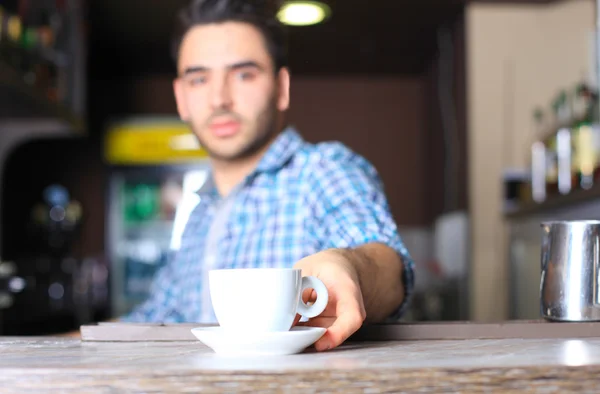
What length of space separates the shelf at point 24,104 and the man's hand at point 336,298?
1.60m

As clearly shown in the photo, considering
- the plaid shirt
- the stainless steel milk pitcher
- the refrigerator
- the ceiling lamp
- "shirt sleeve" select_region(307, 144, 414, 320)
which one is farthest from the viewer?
the refrigerator

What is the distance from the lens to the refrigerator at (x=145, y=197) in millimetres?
4188

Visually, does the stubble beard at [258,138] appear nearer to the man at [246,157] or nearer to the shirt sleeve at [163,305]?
the man at [246,157]

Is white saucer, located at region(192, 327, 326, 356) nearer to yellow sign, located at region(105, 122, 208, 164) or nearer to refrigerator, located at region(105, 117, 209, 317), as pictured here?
refrigerator, located at region(105, 117, 209, 317)

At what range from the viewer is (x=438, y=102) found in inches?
163

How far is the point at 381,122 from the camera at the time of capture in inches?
185

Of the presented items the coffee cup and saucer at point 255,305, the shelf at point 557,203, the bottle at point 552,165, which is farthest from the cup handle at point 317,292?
the bottle at point 552,165

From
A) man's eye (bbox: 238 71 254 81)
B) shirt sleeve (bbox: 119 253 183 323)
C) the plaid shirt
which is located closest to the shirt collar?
the plaid shirt

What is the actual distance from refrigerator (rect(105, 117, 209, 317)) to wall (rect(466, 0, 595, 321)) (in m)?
1.54

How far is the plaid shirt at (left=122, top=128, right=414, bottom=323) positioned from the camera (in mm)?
1118

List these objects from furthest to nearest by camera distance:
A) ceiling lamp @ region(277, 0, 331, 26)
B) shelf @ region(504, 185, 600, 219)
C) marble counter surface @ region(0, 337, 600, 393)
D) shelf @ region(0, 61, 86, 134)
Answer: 1. ceiling lamp @ region(277, 0, 331, 26)
2. shelf @ region(0, 61, 86, 134)
3. shelf @ region(504, 185, 600, 219)
4. marble counter surface @ region(0, 337, 600, 393)

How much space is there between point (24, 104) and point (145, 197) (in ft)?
5.49

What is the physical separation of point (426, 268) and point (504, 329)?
331 cm

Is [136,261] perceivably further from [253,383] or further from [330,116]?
[253,383]
